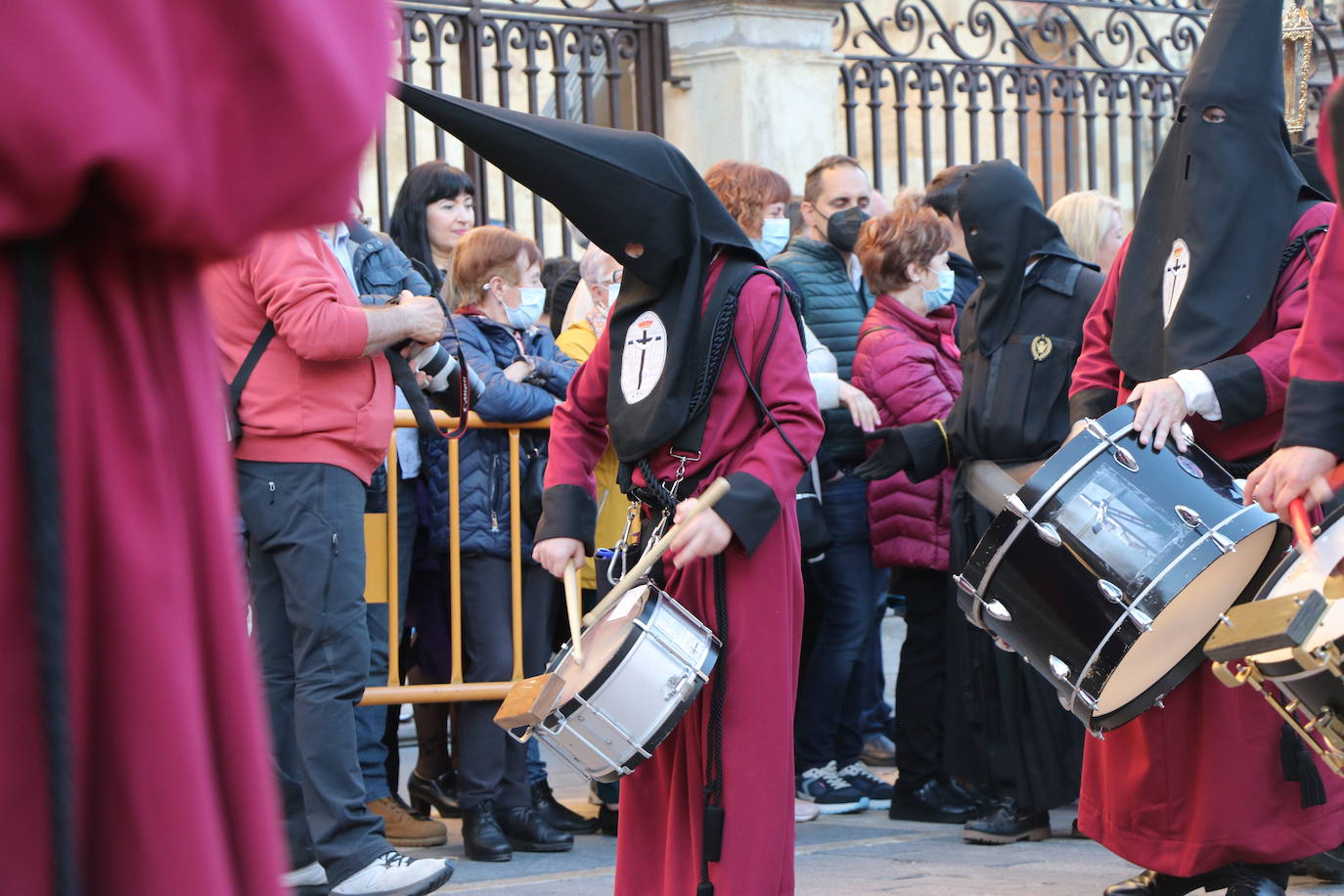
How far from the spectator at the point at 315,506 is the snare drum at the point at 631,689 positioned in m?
1.21

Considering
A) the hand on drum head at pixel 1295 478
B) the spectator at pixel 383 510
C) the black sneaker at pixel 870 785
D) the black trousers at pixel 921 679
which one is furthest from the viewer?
the black sneaker at pixel 870 785

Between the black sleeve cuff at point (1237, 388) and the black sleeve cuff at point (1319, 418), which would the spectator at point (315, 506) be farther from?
the black sleeve cuff at point (1319, 418)

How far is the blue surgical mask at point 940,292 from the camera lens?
6957 mm

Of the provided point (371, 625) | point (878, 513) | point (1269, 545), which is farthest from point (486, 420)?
point (1269, 545)

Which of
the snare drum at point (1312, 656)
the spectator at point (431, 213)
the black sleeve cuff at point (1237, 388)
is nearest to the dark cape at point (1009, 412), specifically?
the black sleeve cuff at point (1237, 388)

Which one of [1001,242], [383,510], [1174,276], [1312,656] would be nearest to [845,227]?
[1001,242]

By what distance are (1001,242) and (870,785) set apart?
2.15 m

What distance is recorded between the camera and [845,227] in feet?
23.9

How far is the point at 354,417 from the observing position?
511 cm

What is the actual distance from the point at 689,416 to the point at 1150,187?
1.59m

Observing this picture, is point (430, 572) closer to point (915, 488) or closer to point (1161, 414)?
point (915, 488)

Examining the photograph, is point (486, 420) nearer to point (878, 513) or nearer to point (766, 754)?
point (878, 513)

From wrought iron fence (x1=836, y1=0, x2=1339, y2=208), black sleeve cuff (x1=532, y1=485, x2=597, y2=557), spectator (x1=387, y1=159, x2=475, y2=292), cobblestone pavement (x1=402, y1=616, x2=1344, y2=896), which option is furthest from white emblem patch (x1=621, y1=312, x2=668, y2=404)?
wrought iron fence (x1=836, y1=0, x2=1339, y2=208)

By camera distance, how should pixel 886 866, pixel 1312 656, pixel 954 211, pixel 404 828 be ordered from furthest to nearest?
pixel 954 211, pixel 404 828, pixel 886 866, pixel 1312 656
